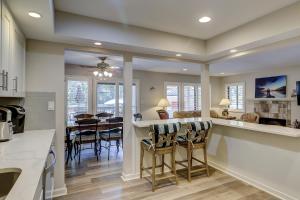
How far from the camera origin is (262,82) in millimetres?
6844

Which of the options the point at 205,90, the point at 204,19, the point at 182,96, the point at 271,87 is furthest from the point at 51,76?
the point at 271,87

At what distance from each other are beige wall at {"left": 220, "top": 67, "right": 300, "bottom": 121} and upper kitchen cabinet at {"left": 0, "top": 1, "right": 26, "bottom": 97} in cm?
730

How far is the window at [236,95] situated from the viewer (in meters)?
7.66

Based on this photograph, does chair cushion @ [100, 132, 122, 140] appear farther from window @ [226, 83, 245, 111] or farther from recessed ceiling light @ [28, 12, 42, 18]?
window @ [226, 83, 245, 111]

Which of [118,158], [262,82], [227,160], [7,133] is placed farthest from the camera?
[262,82]

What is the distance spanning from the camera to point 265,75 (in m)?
6.77

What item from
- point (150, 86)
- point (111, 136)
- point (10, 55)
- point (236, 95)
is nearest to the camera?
point (10, 55)

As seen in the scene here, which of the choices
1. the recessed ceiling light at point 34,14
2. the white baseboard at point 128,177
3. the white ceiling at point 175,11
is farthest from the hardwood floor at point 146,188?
the white ceiling at point 175,11

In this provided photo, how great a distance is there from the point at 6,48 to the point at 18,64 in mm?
492

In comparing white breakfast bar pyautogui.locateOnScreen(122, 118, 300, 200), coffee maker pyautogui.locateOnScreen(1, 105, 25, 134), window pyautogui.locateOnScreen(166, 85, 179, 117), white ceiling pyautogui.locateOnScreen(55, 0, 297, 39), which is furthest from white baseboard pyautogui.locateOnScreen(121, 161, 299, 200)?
window pyautogui.locateOnScreen(166, 85, 179, 117)

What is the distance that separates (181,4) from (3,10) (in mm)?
1779

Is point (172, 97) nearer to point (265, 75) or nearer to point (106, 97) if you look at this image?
point (106, 97)

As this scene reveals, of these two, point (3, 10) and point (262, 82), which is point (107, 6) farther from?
point (262, 82)

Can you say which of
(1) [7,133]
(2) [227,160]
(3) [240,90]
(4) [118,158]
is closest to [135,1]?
(1) [7,133]
